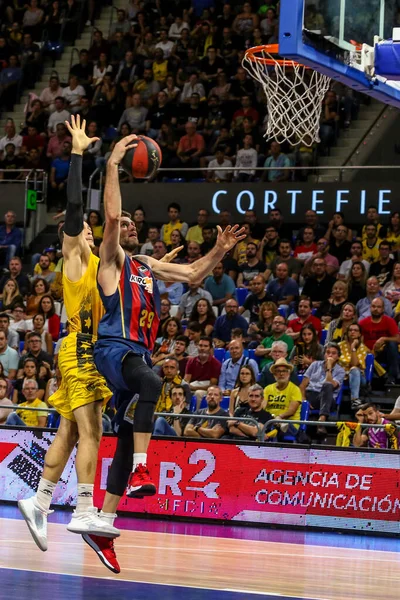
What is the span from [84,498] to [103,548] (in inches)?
14.8

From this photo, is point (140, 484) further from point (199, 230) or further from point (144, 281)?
point (199, 230)

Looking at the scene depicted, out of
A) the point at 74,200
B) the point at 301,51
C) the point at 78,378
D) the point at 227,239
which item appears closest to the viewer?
the point at 74,200

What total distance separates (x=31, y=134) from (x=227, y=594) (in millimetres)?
15765

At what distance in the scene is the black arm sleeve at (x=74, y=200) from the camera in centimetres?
798

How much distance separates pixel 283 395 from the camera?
13844 millimetres

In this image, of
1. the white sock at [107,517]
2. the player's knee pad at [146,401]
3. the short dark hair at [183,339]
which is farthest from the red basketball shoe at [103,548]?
the short dark hair at [183,339]

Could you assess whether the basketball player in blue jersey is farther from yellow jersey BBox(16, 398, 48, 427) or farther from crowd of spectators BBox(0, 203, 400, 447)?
yellow jersey BBox(16, 398, 48, 427)

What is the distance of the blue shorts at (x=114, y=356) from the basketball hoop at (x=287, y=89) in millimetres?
→ 4295

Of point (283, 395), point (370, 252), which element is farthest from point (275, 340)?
point (370, 252)

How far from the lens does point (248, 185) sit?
60.7 feet

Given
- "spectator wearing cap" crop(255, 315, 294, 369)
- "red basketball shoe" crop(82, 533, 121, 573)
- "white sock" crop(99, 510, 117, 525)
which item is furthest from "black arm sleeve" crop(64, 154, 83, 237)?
"spectator wearing cap" crop(255, 315, 294, 369)

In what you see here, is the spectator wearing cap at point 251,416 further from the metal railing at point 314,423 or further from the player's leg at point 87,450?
the player's leg at point 87,450

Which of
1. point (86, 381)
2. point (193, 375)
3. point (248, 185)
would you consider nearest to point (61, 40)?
point (248, 185)

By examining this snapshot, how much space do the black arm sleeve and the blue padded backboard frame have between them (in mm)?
1887
